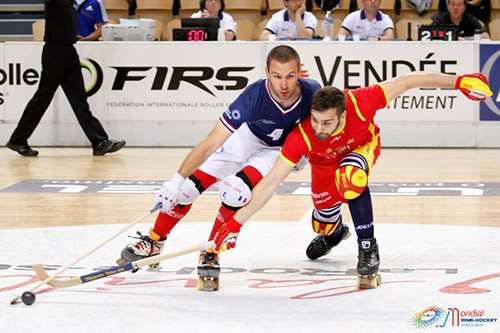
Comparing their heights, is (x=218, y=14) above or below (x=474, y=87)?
above

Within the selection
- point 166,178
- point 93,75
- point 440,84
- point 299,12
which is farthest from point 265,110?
point 299,12

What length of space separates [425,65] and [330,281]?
8403 millimetres

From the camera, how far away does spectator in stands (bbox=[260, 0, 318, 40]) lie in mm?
15773

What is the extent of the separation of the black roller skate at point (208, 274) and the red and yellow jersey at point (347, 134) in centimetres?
72

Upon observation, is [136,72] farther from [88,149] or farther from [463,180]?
[463,180]

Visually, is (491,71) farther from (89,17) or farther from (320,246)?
(320,246)

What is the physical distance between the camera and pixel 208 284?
661 centimetres

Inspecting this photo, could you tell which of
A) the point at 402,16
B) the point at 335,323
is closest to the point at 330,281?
the point at 335,323

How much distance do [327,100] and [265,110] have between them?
61 centimetres

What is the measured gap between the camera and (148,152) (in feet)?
48.6

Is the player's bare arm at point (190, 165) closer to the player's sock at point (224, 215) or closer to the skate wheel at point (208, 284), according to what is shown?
the player's sock at point (224, 215)

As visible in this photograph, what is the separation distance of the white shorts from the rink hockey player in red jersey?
16.7 inches

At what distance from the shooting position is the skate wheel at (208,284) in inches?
260

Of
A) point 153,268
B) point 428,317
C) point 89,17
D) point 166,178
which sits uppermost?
point 89,17
